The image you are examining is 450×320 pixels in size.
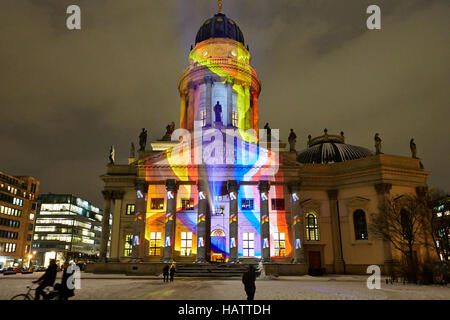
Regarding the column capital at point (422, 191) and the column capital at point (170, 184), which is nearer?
the column capital at point (170, 184)

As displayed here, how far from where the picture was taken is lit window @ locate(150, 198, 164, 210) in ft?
134

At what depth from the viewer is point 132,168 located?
145 ft

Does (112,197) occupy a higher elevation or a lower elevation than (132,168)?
lower

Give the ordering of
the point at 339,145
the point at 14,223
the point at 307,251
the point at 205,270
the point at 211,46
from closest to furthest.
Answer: the point at 205,270 < the point at 307,251 < the point at 339,145 < the point at 211,46 < the point at 14,223

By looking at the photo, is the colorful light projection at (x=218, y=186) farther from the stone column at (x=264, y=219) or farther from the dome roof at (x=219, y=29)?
the dome roof at (x=219, y=29)

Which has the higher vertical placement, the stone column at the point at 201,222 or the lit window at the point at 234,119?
the lit window at the point at 234,119

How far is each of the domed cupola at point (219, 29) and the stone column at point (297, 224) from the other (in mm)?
32689

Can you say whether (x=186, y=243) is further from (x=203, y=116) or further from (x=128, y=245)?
(x=203, y=116)

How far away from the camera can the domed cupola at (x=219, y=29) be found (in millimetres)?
59875

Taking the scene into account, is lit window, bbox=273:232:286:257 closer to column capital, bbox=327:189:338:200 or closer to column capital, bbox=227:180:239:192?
column capital, bbox=227:180:239:192

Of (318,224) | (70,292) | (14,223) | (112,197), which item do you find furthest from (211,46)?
(14,223)

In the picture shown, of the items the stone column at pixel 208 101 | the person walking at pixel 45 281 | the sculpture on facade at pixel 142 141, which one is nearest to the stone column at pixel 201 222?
the sculpture on facade at pixel 142 141

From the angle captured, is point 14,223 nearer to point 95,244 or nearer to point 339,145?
point 95,244

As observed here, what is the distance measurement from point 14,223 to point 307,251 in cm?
8018
